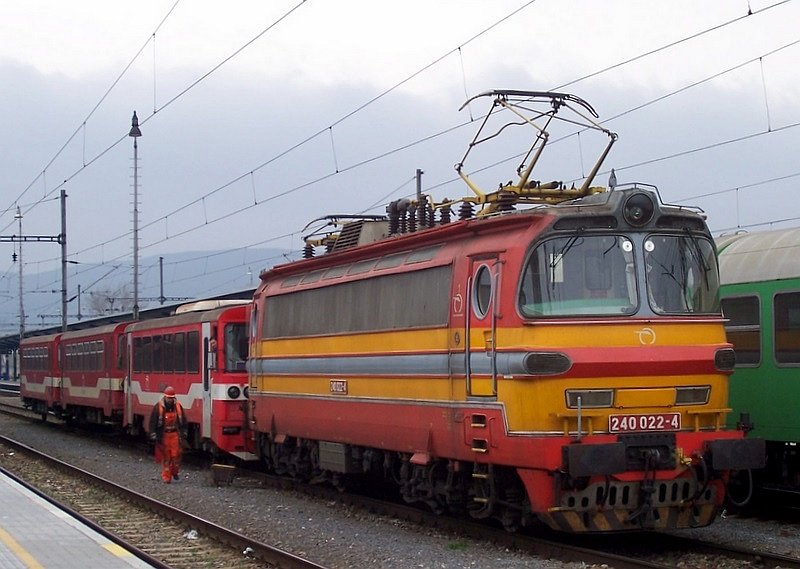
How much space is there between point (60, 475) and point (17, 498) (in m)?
6.42

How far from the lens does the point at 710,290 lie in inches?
486

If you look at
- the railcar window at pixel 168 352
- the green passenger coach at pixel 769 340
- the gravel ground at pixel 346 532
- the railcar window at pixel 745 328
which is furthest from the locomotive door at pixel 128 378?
the railcar window at pixel 745 328

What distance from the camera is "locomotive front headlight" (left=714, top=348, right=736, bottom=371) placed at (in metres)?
12.0

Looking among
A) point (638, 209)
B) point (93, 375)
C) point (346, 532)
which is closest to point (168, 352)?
point (93, 375)

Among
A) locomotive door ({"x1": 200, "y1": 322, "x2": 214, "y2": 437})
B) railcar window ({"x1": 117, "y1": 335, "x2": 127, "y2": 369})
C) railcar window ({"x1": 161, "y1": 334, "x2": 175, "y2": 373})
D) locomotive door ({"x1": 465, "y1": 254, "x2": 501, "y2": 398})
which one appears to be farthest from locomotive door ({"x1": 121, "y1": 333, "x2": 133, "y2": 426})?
locomotive door ({"x1": 465, "y1": 254, "x2": 501, "y2": 398})

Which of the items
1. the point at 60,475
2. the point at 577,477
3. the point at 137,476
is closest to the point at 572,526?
the point at 577,477

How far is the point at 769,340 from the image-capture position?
1453 cm

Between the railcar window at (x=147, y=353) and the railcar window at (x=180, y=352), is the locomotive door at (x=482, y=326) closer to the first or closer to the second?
the railcar window at (x=180, y=352)

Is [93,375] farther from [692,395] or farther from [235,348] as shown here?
[692,395]

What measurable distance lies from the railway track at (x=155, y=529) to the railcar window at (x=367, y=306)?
3015mm

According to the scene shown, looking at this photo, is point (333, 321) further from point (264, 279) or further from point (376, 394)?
point (264, 279)

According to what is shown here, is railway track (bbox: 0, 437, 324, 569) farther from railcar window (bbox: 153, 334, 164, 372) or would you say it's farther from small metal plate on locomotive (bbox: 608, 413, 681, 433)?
railcar window (bbox: 153, 334, 164, 372)

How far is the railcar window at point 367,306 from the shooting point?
1352 centimetres

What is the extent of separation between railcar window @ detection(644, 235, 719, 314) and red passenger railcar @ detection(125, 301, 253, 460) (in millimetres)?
10806
